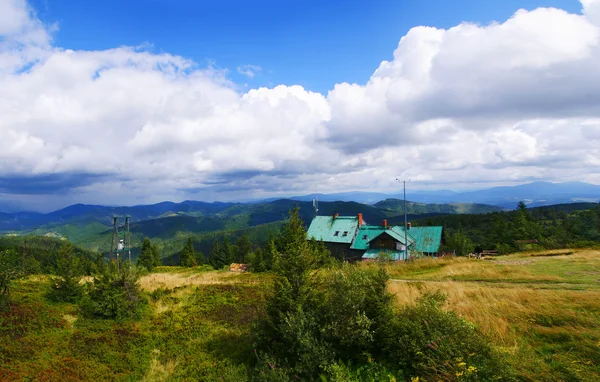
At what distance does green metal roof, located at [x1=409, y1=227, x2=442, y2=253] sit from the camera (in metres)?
53.2

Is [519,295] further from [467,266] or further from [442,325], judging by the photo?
[467,266]

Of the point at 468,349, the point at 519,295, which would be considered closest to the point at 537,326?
the point at 519,295

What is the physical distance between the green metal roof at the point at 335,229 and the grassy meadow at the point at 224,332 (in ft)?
119

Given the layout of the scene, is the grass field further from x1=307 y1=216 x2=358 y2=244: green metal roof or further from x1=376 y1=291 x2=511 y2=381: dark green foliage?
x1=307 y1=216 x2=358 y2=244: green metal roof

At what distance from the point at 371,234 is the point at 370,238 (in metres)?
1.01

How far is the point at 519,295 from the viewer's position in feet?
46.6

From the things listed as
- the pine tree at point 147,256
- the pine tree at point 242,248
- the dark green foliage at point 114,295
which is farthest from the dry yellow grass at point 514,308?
the pine tree at point 242,248

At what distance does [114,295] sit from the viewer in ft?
64.5

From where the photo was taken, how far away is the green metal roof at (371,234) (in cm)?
5362

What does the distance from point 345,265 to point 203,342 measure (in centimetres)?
943

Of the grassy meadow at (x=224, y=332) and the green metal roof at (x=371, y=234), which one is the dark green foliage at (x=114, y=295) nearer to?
the grassy meadow at (x=224, y=332)

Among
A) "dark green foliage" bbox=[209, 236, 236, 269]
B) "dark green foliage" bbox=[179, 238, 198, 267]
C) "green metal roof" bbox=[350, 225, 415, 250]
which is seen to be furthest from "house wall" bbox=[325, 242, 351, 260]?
"dark green foliage" bbox=[209, 236, 236, 269]

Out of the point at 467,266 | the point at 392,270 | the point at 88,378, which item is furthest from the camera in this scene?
the point at 392,270

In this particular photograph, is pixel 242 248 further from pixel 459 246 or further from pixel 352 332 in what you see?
pixel 352 332
